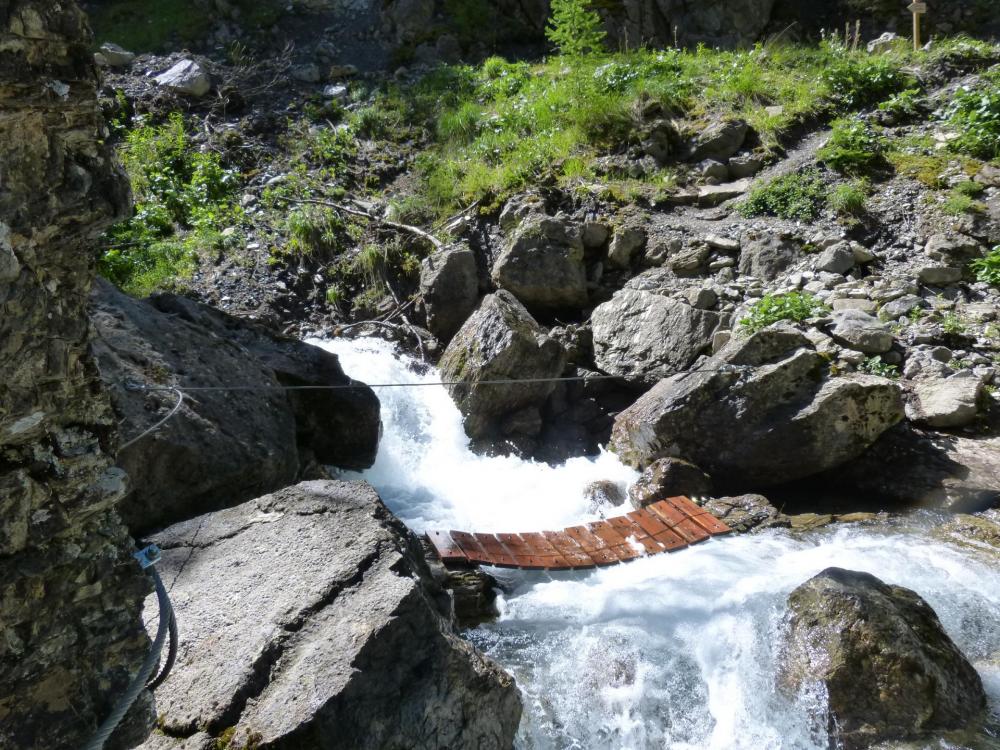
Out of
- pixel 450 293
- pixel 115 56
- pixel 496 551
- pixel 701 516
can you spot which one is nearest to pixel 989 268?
pixel 701 516

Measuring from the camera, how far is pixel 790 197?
7145 mm

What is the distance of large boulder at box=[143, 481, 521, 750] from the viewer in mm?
2480

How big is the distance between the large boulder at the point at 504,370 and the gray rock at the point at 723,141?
3.10 m

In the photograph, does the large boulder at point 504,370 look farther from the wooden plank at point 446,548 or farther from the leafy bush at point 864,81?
the leafy bush at point 864,81

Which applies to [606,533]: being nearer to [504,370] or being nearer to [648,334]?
[504,370]

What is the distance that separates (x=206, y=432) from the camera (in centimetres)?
422

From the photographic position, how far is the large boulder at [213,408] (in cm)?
398

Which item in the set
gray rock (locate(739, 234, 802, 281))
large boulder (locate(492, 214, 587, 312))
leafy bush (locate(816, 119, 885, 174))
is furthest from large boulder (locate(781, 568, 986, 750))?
leafy bush (locate(816, 119, 885, 174))

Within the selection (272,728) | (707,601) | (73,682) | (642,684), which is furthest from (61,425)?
(707,601)

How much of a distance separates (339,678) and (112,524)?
0.86 metres

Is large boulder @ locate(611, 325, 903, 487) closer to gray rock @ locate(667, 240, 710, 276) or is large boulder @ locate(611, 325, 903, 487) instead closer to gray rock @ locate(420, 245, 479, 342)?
gray rock @ locate(667, 240, 710, 276)

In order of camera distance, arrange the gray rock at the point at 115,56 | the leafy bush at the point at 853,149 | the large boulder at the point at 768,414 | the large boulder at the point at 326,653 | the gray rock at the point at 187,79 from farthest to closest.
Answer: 1. the gray rock at the point at 115,56
2. the gray rock at the point at 187,79
3. the leafy bush at the point at 853,149
4. the large boulder at the point at 768,414
5. the large boulder at the point at 326,653

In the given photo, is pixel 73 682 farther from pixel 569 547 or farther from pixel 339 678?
pixel 569 547

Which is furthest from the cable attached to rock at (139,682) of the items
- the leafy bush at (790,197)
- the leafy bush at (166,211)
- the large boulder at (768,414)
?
the leafy bush at (790,197)
